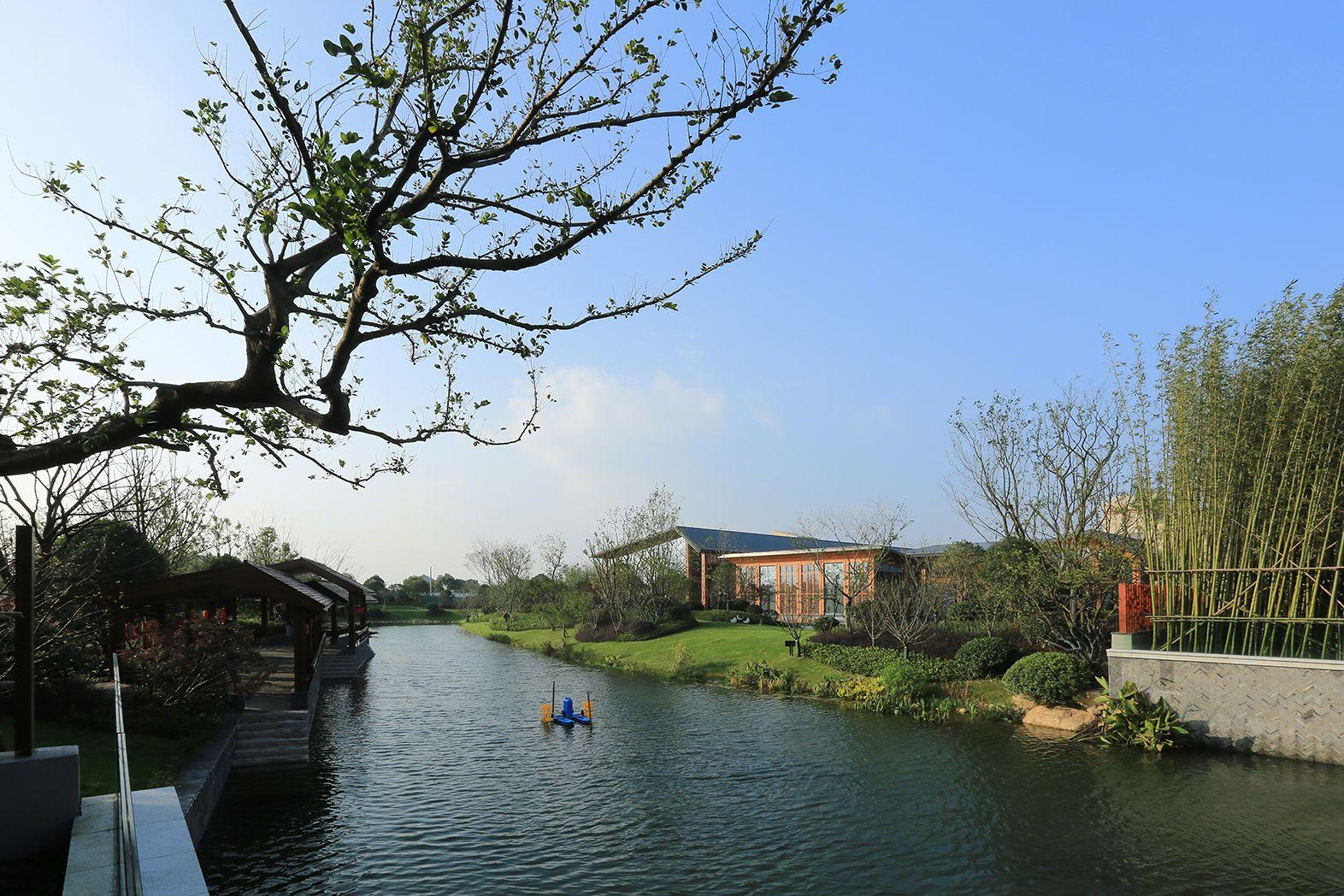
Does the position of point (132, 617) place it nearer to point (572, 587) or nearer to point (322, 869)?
point (322, 869)

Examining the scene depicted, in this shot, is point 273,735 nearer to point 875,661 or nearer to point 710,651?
point 875,661

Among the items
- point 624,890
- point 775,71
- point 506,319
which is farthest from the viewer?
point 624,890

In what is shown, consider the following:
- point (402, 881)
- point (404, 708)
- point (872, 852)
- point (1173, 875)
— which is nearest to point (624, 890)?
point (402, 881)

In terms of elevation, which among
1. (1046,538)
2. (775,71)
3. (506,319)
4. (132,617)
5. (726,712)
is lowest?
(726,712)

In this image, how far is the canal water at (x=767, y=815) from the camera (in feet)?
35.1

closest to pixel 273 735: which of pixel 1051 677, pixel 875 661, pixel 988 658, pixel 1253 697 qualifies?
pixel 875 661

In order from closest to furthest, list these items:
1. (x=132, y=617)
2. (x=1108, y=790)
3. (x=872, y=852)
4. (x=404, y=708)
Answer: (x=872, y=852) < (x=1108, y=790) < (x=132, y=617) < (x=404, y=708)

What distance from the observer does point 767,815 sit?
1357 centimetres

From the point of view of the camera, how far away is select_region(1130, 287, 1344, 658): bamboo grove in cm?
1661

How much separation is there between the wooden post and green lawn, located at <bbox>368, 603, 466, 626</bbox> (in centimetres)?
6504

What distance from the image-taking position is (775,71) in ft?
20.6

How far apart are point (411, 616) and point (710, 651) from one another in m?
53.4

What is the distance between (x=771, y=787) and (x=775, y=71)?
1274 cm

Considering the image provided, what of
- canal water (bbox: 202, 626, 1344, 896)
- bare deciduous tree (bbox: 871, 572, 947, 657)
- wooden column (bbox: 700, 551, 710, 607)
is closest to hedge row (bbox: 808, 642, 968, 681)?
bare deciduous tree (bbox: 871, 572, 947, 657)
